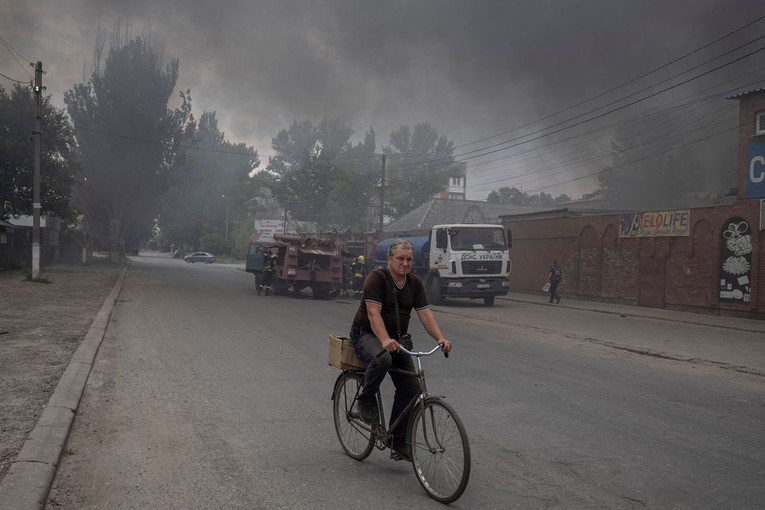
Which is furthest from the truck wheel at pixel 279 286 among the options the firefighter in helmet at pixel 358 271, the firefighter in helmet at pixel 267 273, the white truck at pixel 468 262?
the white truck at pixel 468 262

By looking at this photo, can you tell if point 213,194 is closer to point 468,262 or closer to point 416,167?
point 416,167

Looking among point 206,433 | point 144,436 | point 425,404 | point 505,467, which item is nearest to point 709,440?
point 505,467

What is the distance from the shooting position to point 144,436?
5.27 meters

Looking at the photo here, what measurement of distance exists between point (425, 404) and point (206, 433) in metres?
2.24

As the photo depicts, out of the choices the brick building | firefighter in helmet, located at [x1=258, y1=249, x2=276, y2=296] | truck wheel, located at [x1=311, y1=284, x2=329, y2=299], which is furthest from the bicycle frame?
firefighter in helmet, located at [x1=258, y1=249, x2=276, y2=296]

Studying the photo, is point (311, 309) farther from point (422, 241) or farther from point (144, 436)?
point (144, 436)

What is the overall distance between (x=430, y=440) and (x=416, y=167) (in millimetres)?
67714

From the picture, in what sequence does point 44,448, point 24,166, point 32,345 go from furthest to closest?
point 24,166
point 32,345
point 44,448

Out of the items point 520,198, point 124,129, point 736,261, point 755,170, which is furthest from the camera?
point 520,198

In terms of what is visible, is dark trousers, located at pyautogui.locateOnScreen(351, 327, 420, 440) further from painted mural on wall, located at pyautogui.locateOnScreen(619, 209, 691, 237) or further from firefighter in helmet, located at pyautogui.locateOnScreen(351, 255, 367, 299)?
painted mural on wall, located at pyautogui.locateOnScreen(619, 209, 691, 237)

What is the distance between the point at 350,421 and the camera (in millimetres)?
4824

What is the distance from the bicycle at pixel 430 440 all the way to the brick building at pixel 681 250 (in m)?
16.2

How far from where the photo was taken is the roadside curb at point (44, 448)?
3.79 m

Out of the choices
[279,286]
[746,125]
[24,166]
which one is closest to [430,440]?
[746,125]
